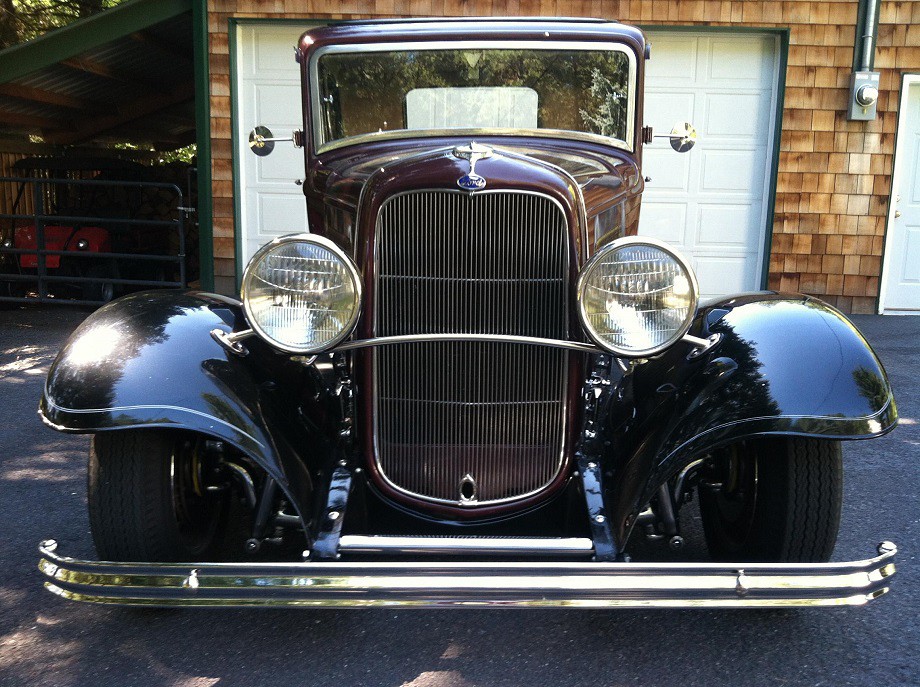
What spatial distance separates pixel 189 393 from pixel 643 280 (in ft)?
4.06

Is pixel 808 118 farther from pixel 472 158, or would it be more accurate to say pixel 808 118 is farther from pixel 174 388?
pixel 174 388

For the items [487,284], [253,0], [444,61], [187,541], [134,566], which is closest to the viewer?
[134,566]

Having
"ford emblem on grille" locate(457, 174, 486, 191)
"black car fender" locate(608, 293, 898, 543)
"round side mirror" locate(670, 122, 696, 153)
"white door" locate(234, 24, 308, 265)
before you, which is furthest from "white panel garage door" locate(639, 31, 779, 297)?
"ford emblem on grille" locate(457, 174, 486, 191)

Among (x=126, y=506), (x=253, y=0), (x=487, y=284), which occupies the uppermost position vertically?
(x=253, y=0)

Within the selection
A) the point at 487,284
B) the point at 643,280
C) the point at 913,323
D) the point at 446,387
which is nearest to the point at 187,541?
the point at 446,387

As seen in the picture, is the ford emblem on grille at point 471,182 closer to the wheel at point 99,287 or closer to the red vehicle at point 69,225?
the red vehicle at point 69,225

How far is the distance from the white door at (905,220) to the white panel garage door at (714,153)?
1.13 metres

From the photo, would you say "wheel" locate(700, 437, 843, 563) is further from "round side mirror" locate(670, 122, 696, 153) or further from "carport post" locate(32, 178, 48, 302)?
"carport post" locate(32, 178, 48, 302)

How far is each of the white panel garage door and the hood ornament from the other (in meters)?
5.17

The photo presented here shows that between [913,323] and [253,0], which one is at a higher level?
[253,0]

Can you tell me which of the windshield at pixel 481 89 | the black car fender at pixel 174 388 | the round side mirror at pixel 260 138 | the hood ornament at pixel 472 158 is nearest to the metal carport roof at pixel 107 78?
the round side mirror at pixel 260 138

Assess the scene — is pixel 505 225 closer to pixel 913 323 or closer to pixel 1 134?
pixel 913 323

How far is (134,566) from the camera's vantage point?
1875 millimetres

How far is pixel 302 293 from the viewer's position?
2143mm
